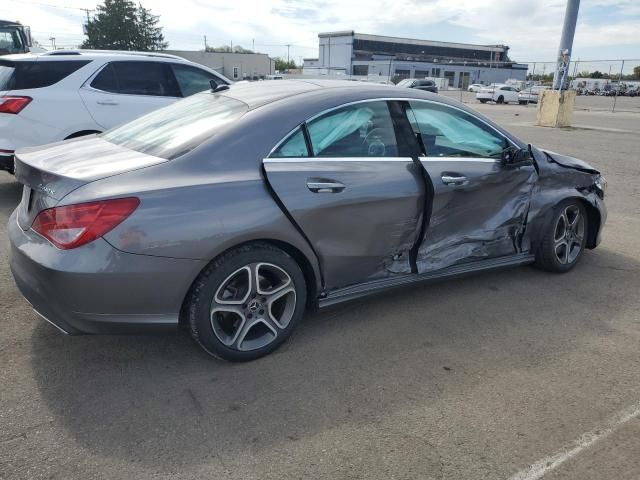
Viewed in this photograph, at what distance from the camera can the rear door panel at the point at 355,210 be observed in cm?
322

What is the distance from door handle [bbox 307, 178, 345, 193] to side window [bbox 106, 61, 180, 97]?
476cm

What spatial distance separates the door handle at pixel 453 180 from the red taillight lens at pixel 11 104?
503 centimetres

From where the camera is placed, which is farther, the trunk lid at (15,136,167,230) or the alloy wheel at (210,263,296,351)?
the alloy wheel at (210,263,296,351)

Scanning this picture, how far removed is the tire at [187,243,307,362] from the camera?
299 centimetres

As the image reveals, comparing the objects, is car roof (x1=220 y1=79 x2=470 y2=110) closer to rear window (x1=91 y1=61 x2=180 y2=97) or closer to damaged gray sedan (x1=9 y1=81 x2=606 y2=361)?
damaged gray sedan (x1=9 y1=81 x2=606 y2=361)

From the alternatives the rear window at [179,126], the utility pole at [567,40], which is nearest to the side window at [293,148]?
the rear window at [179,126]

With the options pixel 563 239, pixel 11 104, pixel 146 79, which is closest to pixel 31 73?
pixel 11 104

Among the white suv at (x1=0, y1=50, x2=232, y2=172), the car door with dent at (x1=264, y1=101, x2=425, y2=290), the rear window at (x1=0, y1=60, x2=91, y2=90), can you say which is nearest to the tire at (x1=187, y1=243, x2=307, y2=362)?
the car door with dent at (x1=264, y1=101, x2=425, y2=290)

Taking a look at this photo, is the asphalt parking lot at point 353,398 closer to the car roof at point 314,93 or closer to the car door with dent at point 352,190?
the car door with dent at point 352,190

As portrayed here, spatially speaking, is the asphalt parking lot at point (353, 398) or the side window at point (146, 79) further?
the side window at point (146, 79)

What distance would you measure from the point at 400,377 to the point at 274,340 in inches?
31.1

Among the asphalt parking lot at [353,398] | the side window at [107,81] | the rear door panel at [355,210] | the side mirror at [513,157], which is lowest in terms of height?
the asphalt parking lot at [353,398]

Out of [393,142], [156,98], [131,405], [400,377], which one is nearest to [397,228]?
[393,142]

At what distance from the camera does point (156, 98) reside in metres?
7.27
